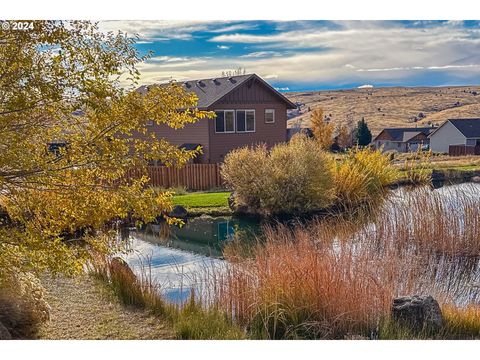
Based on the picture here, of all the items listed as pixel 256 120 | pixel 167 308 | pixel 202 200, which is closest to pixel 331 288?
pixel 167 308

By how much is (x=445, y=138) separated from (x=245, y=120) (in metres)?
4.21

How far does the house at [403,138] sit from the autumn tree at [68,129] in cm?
474

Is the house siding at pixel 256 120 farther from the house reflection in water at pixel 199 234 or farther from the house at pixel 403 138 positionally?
the house at pixel 403 138

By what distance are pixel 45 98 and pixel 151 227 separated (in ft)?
17.6

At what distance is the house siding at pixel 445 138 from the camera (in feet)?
22.2

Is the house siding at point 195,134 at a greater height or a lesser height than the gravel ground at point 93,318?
greater

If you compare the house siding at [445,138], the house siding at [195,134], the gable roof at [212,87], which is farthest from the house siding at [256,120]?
the house siding at [445,138]

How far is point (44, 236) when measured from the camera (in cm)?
351

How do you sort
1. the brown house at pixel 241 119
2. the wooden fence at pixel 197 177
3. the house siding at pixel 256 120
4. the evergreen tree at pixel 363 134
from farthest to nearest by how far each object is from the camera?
the house siding at pixel 256 120, the evergreen tree at pixel 363 134, the wooden fence at pixel 197 177, the brown house at pixel 241 119

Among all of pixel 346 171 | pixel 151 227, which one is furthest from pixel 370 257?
pixel 346 171

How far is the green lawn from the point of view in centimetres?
1012

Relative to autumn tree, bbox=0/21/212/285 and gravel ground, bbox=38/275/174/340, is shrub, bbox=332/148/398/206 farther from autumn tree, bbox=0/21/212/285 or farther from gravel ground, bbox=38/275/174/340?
autumn tree, bbox=0/21/212/285
